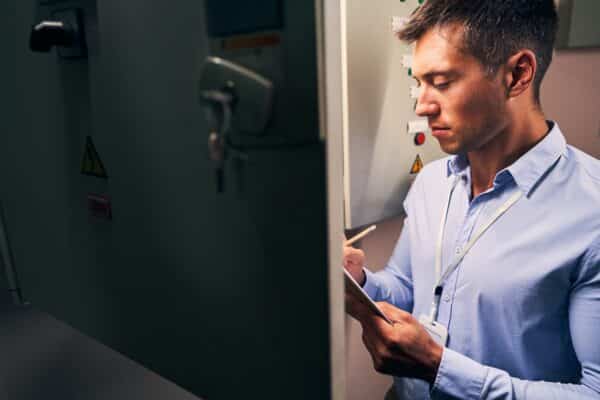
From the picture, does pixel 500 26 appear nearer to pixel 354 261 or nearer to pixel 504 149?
pixel 504 149

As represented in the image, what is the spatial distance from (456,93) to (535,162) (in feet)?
0.83

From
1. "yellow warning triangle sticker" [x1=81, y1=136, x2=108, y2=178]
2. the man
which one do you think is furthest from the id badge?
"yellow warning triangle sticker" [x1=81, y1=136, x2=108, y2=178]

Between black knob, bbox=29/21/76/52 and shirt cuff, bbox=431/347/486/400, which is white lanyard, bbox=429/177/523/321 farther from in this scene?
black knob, bbox=29/21/76/52

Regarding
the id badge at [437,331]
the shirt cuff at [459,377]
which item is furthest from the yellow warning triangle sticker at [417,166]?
the shirt cuff at [459,377]

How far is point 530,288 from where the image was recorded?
905mm

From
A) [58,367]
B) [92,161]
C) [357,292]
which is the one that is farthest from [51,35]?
[58,367]

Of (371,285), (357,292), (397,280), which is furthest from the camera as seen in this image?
(397,280)

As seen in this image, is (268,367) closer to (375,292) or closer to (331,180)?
(331,180)

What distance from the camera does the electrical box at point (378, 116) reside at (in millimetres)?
1079

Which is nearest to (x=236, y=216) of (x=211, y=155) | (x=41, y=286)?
(x=211, y=155)

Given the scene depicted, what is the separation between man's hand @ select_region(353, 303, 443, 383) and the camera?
0.85 m

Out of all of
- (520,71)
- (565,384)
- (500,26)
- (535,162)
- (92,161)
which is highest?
(500,26)

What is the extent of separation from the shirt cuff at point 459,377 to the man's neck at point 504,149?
452 mm

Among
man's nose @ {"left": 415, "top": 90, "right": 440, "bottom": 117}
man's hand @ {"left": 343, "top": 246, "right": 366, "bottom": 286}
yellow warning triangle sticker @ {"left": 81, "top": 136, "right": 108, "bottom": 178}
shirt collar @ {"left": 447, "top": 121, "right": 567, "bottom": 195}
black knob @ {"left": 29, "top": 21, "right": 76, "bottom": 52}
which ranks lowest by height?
man's hand @ {"left": 343, "top": 246, "right": 366, "bottom": 286}
